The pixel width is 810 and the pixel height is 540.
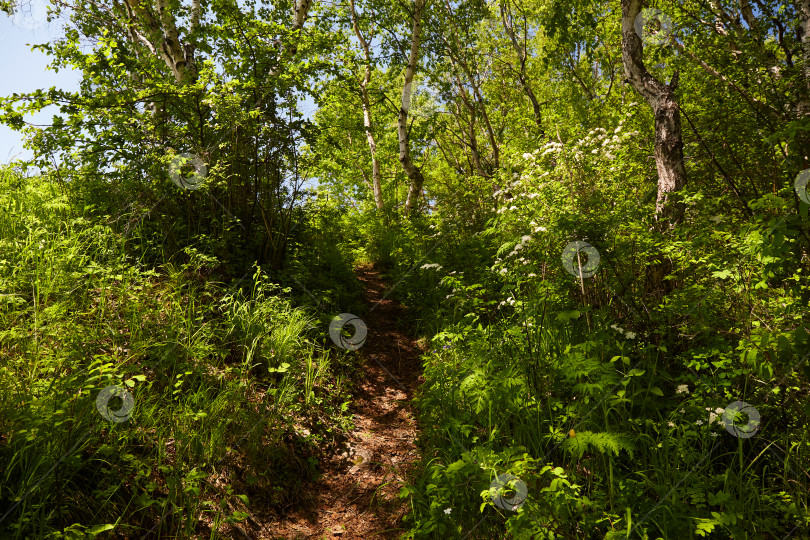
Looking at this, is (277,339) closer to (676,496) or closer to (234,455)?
(234,455)

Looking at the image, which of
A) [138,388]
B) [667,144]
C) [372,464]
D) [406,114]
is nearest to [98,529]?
[138,388]

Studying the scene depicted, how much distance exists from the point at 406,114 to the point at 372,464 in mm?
8265

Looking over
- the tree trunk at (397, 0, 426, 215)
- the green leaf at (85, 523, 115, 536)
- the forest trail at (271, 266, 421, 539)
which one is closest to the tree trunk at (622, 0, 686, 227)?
the forest trail at (271, 266, 421, 539)

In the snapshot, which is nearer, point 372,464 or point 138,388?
point 138,388

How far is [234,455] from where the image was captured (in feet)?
10.2

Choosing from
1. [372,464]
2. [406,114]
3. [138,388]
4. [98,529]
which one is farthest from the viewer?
[406,114]

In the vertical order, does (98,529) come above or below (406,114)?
below

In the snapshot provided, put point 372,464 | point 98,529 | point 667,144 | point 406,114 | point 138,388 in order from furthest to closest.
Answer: point 406,114 < point 667,144 < point 372,464 < point 138,388 < point 98,529

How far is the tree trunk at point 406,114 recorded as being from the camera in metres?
9.23

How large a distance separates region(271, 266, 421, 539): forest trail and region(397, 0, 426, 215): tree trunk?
583cm

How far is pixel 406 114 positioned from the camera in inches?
390

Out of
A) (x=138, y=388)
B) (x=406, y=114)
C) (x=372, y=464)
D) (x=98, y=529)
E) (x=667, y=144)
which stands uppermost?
(x=406, y=114)

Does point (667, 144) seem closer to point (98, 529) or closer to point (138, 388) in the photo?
point (138, 388)

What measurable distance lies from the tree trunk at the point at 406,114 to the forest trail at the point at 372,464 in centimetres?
583
